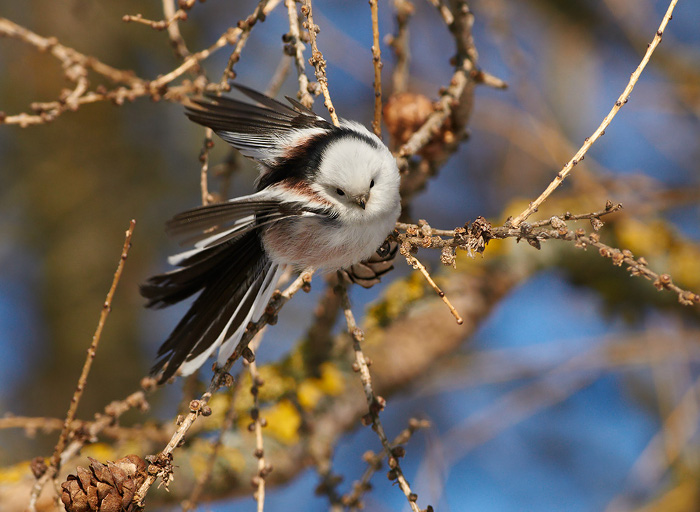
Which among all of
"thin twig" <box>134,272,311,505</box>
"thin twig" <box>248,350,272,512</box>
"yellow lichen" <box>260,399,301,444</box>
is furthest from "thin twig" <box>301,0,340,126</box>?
"yellow lichen" <box>260,399,301,444</box>

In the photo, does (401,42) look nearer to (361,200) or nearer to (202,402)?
(361,200)

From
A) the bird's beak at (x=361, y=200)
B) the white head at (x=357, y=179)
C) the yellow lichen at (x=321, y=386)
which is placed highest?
the yellow lichen at (x=321, y=386)

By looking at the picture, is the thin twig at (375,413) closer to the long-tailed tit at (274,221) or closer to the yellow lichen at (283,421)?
the long-tailed tit at (274,221)

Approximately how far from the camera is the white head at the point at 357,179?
3.81 ft

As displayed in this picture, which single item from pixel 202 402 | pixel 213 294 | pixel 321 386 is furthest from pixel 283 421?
pixel 202 402

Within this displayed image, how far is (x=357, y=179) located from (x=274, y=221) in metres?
0.17

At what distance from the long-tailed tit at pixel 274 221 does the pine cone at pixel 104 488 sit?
0.85ft

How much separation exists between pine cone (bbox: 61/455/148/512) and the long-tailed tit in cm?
26

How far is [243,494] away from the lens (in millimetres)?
1725

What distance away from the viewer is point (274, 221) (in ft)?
3.71

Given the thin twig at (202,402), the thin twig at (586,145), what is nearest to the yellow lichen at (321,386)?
the thin twig at (202,402)

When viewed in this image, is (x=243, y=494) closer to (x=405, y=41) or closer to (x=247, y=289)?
(x=247, y=289)

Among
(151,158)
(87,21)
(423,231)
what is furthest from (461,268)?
(87,21)

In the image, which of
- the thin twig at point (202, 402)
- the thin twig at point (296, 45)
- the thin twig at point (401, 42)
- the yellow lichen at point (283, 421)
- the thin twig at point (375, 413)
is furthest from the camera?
the yellow lichen at point (283, 421)
